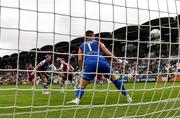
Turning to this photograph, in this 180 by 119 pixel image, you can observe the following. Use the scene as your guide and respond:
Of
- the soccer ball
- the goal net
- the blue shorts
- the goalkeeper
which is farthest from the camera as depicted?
the blue shorts

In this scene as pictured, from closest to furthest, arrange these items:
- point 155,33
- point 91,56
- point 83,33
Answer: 1. point 83,33
2. point 155,33
3. point 91,56

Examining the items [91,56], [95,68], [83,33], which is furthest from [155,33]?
[95,68]

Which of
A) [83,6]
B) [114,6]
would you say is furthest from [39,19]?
[114,6]

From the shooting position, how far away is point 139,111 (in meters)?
7.86

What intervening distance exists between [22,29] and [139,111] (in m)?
3.20

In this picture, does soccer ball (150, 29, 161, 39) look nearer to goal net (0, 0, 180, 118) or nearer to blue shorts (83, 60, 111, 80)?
goal net (0, 0, 180, 118)

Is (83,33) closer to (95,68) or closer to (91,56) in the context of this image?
(91,56)

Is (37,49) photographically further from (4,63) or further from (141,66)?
(141,66)

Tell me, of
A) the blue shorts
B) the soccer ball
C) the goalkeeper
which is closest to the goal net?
the soccer ball

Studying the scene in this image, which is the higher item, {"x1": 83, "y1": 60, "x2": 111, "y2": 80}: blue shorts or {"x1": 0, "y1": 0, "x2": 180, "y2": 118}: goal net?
{"x1": 0, "y1": 0, "x2": 180, "y2": 118}: goal net

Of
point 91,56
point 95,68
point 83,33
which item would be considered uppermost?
point 83,33

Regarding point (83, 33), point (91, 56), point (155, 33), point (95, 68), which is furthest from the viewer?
point (95, 68)

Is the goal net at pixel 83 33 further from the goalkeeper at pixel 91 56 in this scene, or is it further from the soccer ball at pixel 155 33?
the goalkeeper at pixel 91 56

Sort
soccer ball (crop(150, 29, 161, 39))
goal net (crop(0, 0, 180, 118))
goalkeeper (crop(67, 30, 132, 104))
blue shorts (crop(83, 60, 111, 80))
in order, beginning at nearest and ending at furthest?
goal net (crop(0, 0, 180, 118)) → goalkeeper (crop(67, 30, 132, 104)) → soccer ball (crop(150, 29, 161, 39)) → blue shorts (crop(83, 60, 111, 80))
